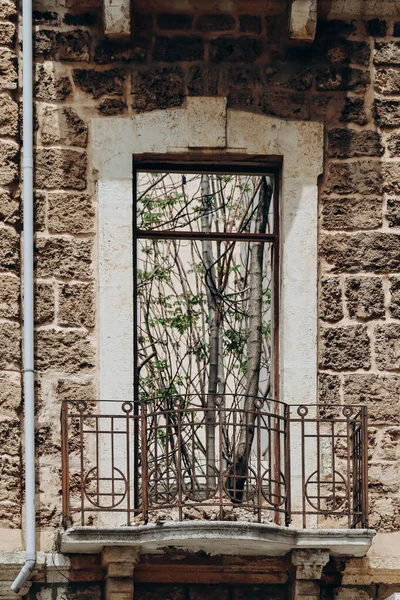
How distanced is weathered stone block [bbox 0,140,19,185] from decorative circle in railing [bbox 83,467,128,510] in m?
1.84

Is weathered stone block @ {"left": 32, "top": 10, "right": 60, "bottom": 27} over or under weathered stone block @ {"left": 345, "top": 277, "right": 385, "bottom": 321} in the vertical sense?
over

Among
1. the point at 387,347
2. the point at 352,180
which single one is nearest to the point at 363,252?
the point at 352,180

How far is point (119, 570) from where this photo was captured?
1207cm

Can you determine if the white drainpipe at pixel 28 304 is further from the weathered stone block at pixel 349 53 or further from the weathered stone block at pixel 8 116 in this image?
the weathered stone block at pixel 349 53

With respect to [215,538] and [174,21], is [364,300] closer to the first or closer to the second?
[215,538]

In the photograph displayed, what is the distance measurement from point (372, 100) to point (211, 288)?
197cm

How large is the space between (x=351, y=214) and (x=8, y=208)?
6.91ft

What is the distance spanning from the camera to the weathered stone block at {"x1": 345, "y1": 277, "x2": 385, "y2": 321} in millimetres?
12797

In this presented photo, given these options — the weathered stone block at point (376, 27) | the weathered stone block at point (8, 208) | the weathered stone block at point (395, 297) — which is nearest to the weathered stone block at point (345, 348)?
the weathered stone block at point (395, 297)

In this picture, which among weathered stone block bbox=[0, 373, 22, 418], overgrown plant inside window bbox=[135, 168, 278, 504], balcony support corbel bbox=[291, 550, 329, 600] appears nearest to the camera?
balcony support corbel bbox=[291, 550, 329, 600]

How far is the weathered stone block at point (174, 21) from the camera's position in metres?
13.1

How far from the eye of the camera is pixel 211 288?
47.0 ft

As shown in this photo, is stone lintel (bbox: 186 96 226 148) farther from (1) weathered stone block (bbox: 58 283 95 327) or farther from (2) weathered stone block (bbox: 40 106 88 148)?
(1) weathered stone block (bbox: 58 283 95 327)

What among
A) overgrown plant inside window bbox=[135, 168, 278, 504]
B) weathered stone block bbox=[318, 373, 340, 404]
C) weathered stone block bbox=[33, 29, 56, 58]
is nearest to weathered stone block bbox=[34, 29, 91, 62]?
weathered stone block bbox=[33, 29, 56, 58]
